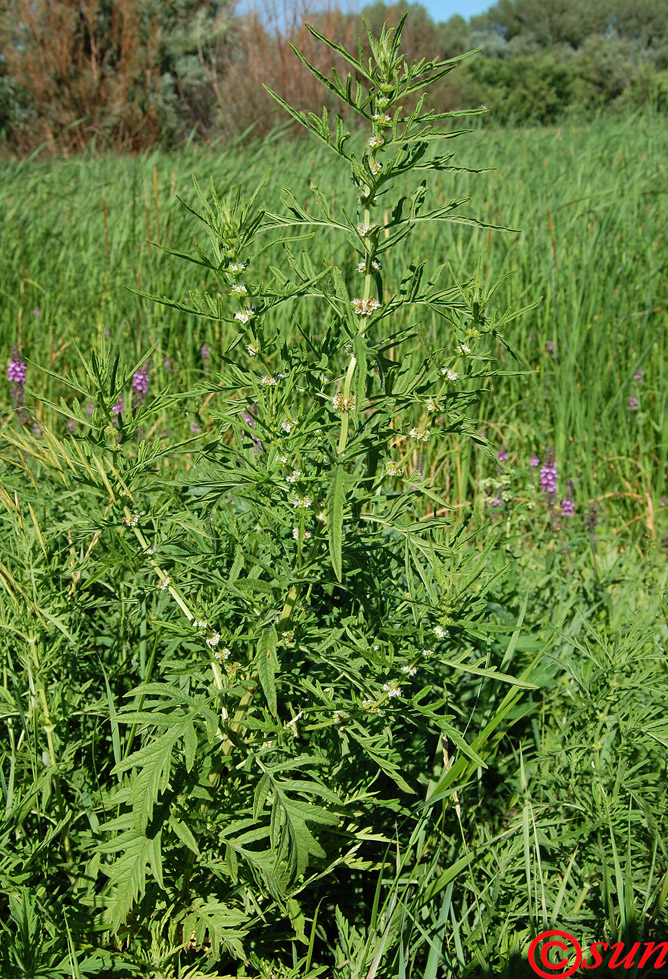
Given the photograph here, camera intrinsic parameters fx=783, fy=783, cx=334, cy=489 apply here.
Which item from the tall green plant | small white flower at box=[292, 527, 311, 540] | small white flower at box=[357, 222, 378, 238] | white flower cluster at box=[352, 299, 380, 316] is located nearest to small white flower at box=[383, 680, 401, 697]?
the tall green plant

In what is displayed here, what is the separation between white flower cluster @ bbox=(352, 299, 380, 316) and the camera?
122cm

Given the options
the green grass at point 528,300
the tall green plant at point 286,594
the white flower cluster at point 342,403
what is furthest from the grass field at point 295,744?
the green grass at point 528,300

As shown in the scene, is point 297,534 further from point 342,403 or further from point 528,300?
point 528,300

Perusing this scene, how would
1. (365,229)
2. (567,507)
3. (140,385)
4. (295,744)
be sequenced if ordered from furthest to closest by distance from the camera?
(140,385), (567,507), (295,744), (365,229)

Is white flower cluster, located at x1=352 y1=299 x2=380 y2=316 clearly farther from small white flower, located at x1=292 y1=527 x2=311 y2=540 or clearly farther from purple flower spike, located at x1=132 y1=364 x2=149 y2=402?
purple flower spike, located at x1=132 y1=364 x2=149 y2=402

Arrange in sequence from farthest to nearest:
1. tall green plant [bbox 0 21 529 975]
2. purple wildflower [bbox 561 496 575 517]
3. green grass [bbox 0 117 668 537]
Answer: green grass [bbox 0 117 668 537]
purple wildflower [bbox 561 496 575 517]
tall green plant [bbox 0 21 529 975]

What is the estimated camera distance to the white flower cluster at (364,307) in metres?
1.22

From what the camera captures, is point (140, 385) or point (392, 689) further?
point (140, 385)

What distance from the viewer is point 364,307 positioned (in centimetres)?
122

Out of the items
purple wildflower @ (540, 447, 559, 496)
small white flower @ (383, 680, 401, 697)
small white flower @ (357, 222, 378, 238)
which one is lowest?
purple wildflower @ (540, 447, 559, 496)

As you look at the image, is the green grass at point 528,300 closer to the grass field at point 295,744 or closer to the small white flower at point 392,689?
the grass field at point 295,744

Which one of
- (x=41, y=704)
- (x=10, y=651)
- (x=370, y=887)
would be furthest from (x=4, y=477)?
(x=370, y=887)

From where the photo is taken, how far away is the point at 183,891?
4.50ft

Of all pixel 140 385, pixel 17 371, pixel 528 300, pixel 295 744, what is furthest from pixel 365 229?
pixel 528 300
